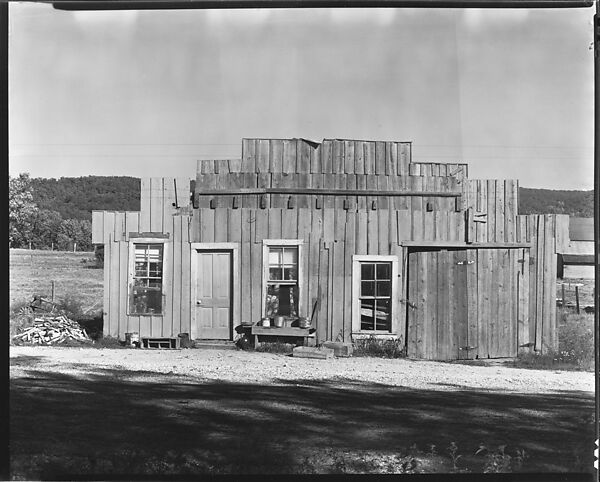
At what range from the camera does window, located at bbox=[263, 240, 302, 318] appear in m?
8.30

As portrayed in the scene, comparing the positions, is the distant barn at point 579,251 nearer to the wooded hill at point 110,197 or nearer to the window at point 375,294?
the wooded hill at point 110,197

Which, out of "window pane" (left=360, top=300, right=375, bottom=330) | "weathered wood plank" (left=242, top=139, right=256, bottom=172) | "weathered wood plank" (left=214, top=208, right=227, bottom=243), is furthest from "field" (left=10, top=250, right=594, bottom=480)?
"weathered wood plank" (left=242, top=139, right=256, bottom=172)

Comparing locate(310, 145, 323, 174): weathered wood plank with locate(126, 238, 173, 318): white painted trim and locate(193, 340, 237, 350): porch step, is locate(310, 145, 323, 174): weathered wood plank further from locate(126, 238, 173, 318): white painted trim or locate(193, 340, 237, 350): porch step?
locate(193, 340, 237, 350): porch step

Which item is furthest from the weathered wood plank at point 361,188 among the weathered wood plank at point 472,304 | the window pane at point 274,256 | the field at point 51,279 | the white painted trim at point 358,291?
the field at point 51,279

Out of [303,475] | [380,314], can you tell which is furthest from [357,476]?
[380,314]

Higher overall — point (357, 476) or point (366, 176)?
point (366, 176)

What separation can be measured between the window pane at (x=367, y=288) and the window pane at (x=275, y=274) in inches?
33.7

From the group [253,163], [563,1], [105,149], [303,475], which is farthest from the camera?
[253,163]

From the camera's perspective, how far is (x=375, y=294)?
27.7ft

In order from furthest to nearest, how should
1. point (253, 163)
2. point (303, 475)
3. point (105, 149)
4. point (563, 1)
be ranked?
point (253, 163) → point (105, 149) → point (303, 475) → point (563, 1)

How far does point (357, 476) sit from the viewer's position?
6980 millimetres

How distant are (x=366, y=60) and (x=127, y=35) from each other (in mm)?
2159

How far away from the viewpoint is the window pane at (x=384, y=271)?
8461mm

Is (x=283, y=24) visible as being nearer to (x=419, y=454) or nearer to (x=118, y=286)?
(x=118, y=286)
